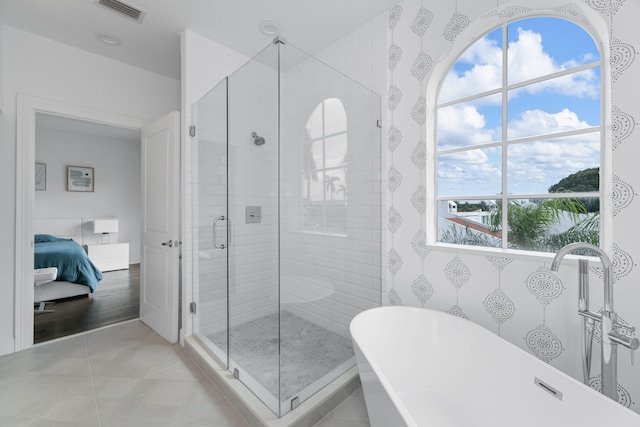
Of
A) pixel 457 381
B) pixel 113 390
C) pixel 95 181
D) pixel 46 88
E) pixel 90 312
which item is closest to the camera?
pixel 457 381

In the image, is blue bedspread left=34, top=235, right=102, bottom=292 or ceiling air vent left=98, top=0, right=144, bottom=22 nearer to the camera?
ceiling air vent left=98, top=0, right=144, bottom=22

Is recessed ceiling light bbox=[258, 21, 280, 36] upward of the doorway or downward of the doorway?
upward

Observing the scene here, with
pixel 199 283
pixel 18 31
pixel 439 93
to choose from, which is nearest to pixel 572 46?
pixel 439 93

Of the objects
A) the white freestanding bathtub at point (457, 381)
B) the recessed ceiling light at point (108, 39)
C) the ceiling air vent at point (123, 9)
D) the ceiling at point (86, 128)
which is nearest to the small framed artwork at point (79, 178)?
the ceiling at point (86, 128)

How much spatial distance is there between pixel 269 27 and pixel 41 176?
519cm

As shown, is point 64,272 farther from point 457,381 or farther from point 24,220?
point 457,381

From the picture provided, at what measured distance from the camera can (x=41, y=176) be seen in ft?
16.3

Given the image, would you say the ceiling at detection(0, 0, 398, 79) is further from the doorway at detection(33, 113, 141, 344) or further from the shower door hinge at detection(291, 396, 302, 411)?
the shower door hinge at detection(291, 396, 302, 411)

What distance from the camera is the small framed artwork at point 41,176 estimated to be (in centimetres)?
491

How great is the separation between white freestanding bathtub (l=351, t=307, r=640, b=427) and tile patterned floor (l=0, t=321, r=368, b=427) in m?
0.38

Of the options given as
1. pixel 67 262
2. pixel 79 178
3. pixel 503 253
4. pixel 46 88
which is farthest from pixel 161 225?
pixel 79 178

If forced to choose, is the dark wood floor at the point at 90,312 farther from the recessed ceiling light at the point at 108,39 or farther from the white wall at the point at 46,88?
the recessed ceiling light at the point at 108,39

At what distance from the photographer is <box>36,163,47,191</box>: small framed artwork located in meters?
4.91

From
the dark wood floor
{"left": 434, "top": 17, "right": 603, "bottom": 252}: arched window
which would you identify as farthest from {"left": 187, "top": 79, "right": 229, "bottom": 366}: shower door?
{"left": 434, "top": 17, "right": 603, "bottom": 252}: arched window
